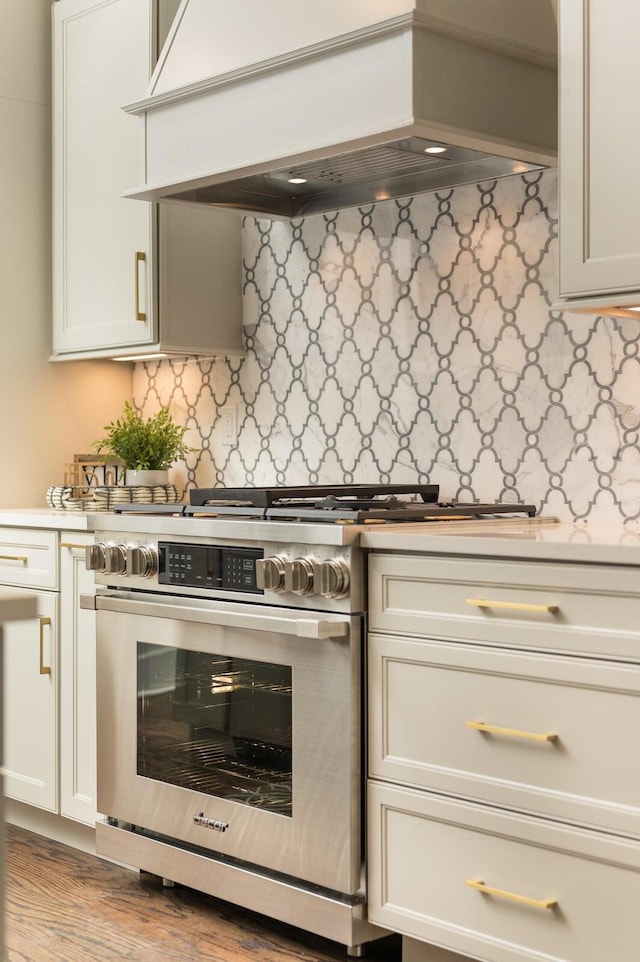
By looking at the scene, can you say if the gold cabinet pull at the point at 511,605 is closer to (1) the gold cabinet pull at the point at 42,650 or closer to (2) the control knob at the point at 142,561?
(2) the control knob at the point at 142,561

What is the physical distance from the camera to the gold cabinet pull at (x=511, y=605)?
6.99 feet

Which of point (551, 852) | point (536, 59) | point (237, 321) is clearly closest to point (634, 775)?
point (551, 852)

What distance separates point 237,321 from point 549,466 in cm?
127

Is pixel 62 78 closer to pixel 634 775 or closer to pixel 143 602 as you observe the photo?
pixel 143 602

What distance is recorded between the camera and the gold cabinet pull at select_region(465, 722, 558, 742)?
2.13 metres

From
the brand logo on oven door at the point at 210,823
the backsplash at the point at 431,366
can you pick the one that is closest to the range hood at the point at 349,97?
the backsplash at the point at 431,366

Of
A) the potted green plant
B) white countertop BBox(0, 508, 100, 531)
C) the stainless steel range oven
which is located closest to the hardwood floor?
the stainless steel range oven

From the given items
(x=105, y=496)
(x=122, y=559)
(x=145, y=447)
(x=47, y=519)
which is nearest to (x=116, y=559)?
(x=122, y=559)

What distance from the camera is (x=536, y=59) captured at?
8.88 ft

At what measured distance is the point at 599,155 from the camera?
2.31 meters

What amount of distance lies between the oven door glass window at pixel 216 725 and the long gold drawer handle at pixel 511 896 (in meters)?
0.49

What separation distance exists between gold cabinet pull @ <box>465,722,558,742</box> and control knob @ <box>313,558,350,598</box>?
1.23 ft

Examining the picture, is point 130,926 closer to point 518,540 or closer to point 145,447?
point 518,540

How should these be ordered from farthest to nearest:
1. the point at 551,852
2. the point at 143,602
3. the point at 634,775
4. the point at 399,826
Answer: the point at 143,602, the point at 399,826, the point at 551,852, the point at 634,775
